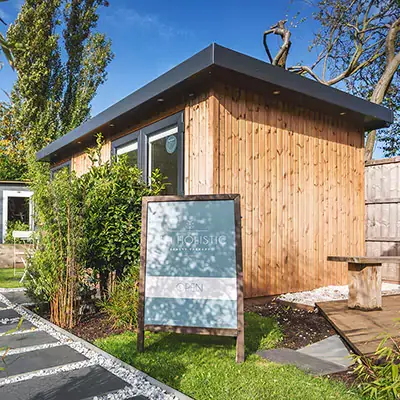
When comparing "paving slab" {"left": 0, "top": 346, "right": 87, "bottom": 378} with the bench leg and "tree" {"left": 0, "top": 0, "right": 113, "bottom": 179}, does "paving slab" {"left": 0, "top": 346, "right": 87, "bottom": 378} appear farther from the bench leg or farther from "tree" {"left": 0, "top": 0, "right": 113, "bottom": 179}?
"tree" {"left": 0, "top": 0, "right": 113, "bottom": 179}

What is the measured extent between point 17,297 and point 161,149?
111 inches

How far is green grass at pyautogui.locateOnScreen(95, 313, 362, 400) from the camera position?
2322 millimetres

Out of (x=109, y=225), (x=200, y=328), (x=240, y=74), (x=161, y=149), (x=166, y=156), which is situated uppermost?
(x=240, y=74)

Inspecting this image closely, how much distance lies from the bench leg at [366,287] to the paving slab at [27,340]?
2861 millimetres

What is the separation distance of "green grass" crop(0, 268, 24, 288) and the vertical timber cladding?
12.0 feet

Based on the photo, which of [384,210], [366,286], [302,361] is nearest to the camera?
[302,361]

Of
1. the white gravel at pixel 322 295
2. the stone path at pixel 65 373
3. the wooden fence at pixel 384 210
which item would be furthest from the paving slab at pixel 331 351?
the wooden fence at pixel 384 210

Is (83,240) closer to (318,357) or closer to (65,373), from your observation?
(65,373)

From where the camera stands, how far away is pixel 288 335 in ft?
11.6

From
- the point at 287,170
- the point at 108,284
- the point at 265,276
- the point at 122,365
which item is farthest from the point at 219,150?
the point at 122,365

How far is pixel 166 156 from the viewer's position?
5.35 m

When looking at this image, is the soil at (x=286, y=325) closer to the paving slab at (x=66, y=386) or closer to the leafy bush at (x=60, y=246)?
the leafy bush at (x=60, y=246)

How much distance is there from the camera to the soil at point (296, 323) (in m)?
3.40

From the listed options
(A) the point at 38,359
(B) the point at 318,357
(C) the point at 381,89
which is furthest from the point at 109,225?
(C) the point at 381,89
